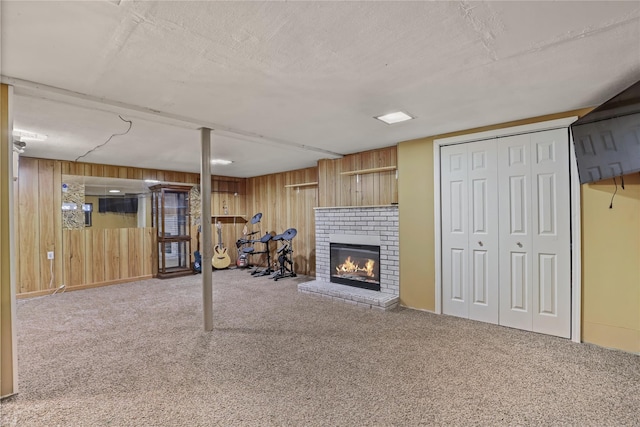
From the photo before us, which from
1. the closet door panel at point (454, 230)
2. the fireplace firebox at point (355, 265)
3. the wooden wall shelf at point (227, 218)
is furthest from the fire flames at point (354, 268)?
the wooden wall shelf at point (227, 218)

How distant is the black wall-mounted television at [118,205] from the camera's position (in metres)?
5.79

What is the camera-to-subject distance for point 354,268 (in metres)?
5.05

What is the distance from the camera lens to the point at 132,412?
1.98 m

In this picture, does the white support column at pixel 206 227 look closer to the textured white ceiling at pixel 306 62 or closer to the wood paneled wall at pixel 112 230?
the textured white ceiling at pixel 306 62

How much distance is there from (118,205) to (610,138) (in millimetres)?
7144

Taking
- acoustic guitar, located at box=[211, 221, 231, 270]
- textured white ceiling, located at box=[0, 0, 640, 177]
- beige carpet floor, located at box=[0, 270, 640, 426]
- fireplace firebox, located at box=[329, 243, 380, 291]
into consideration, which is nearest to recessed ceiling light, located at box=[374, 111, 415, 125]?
textured white ceiling, located at box=[0, 0, 640, 177]

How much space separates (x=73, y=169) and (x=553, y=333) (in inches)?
290

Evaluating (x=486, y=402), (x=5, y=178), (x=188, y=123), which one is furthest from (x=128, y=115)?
(x=486, y=402)

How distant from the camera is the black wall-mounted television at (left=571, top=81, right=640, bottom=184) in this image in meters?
2.15

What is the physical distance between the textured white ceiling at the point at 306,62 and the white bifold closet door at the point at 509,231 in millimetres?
438

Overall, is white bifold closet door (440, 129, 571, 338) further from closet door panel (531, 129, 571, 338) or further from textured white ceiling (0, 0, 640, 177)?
textured white ceiling (0, 0, 640, 177)

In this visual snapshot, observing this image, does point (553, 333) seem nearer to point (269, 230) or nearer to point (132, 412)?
point (132, 412)

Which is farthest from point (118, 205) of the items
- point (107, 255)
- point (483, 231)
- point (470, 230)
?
point (483, 231)

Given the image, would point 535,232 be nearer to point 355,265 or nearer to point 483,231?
point 483,231
